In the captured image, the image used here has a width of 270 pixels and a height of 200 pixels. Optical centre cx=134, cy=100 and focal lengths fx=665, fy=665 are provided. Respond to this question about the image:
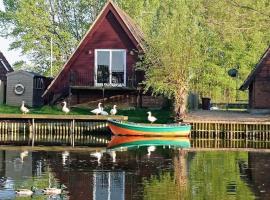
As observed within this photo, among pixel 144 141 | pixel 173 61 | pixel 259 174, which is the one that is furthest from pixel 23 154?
pixel 173 61

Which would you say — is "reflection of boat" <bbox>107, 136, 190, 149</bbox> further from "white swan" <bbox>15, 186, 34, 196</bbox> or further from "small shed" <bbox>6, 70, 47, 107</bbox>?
"white swan" <bbox>15, 186, 34, 196</bbox>

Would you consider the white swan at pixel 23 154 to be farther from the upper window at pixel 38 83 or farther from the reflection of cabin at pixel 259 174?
the upper window at pixel 38 83

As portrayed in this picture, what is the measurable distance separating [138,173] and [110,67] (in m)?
22.1

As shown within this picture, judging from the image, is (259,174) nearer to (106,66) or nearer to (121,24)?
(121,24)

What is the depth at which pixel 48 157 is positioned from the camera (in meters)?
29.5

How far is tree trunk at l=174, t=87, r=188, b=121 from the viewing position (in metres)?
41.2

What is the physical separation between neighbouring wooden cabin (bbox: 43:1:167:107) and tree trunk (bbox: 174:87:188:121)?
364 centimetres

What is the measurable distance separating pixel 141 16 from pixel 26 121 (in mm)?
22575

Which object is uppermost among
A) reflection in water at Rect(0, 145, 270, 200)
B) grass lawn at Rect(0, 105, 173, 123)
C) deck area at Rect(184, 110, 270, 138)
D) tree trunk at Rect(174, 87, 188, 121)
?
tree trunk at Rect(174, 87, 188, 121)

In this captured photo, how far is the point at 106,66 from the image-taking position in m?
46.0

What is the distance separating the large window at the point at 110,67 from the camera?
45.7 m

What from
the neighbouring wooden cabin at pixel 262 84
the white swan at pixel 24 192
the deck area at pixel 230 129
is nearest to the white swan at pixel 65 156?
the white swan at pixel 24 192

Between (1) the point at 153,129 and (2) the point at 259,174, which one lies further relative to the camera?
(1) the point at 153,129

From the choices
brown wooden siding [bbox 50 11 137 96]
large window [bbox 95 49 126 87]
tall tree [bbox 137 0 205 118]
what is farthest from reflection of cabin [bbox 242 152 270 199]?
brown wooden siding [bbox 50 11 137 96]
